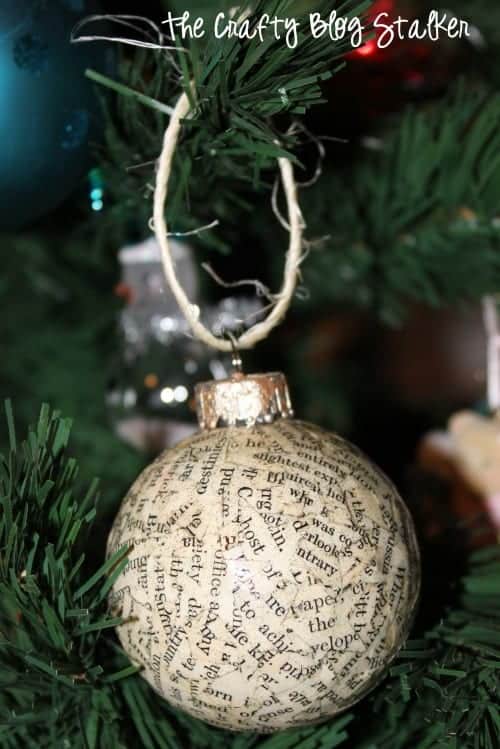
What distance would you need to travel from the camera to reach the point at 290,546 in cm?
39

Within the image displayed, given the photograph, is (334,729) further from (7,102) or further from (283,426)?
(7,102)

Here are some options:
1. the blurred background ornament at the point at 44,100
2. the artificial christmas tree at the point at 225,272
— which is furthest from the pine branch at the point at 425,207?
the blurred background ornament at the point at 44,100

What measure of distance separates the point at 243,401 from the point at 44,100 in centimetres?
20

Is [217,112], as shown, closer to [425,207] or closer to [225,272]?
[425,207]

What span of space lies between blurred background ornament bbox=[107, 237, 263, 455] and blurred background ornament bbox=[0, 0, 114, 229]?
20 centimetres

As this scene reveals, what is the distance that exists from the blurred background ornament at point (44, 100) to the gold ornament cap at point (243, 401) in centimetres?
16

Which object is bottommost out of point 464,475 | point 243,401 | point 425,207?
point 464,475

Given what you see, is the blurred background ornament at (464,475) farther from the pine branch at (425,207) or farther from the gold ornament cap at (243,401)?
the gold ornament cap at (243,401)

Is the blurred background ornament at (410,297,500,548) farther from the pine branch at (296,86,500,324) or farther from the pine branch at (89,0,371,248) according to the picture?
the pine branch at (89,0,371,248)

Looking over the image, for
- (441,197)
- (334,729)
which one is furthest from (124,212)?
(334,729)

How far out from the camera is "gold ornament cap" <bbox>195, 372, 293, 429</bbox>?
45 centimetres

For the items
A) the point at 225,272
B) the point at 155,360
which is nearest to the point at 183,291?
the point at 155,360

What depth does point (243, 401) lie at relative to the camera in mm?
448

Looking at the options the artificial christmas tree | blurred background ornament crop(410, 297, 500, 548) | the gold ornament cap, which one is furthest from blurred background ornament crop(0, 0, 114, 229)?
blurred background ornament crop(410, 297, 500, 548)
